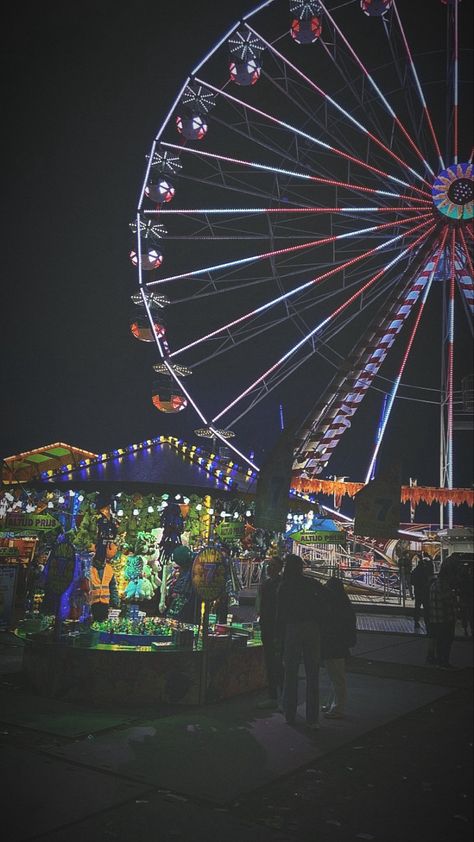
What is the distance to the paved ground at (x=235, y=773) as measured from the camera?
12.3ft

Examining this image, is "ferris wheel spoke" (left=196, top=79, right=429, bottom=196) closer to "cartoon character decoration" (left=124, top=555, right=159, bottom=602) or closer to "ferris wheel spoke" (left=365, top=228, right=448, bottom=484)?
"ferris wheel spoke" (left=365, top=228, right=448, bottom=484)

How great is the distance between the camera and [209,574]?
750 cm

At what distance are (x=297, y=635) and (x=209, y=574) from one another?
158 centimetres

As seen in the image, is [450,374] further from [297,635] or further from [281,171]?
[297,635]

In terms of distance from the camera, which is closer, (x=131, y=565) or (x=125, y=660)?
(x=125, y=660)

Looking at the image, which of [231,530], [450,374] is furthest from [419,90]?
[231,530]

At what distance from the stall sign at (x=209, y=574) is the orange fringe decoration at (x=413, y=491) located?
11.7m

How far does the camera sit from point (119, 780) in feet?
14.6

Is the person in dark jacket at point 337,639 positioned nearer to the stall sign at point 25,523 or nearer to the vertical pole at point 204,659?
the vertical pole at point 204,659

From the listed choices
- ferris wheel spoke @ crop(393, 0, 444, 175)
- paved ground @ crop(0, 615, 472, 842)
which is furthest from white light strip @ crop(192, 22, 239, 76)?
paved ground @ crop(0, 615, 472, 842)

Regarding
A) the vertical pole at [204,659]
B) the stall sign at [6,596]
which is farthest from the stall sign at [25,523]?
the vertical pole at [204,659]

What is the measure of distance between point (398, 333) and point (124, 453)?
15119 millimetres

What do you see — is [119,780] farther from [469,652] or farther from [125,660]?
[469,652]

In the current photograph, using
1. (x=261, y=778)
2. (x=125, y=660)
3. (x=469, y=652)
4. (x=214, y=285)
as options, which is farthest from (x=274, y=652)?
(x=214, y=285)
